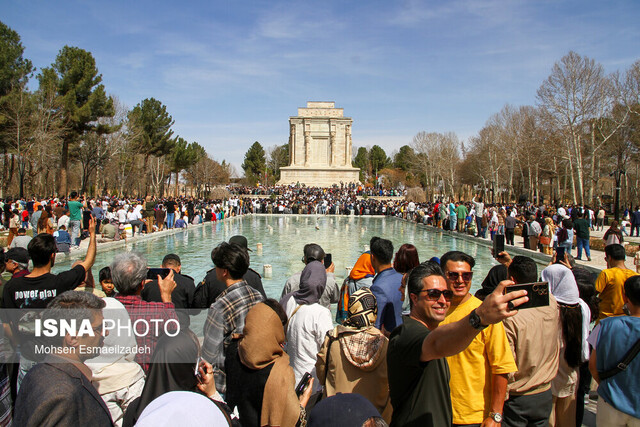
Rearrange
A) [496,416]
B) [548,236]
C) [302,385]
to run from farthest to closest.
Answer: [548,236] < [302,385] < [496,416]

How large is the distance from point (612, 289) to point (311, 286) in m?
3.42

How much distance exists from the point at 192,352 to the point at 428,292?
1523mm

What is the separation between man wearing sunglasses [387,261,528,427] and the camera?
2.25m

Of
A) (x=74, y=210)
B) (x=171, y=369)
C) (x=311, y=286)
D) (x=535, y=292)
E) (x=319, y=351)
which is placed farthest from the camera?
(x=74, y=210)

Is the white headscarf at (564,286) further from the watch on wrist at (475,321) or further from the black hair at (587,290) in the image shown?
the watch on wrist at (475,321)

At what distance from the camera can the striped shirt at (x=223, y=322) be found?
339 cm

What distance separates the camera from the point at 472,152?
6469cm

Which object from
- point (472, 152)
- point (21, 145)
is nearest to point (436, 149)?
point (472, 152)

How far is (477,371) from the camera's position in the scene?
287cm

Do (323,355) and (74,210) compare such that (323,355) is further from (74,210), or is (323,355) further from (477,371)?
(74,210)

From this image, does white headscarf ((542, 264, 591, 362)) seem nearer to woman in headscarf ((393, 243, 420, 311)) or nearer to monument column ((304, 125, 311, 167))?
woman in headscarf ((393, 243, 420, 311))

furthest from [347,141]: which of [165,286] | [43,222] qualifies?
[165,286]

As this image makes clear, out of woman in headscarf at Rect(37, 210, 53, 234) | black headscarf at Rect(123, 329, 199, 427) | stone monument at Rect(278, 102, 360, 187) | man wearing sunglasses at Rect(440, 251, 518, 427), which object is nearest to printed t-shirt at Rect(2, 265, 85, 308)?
black headscarf at Rect(123, 329, 199, 427)

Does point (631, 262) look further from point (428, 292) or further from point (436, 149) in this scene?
point (436, 149)
